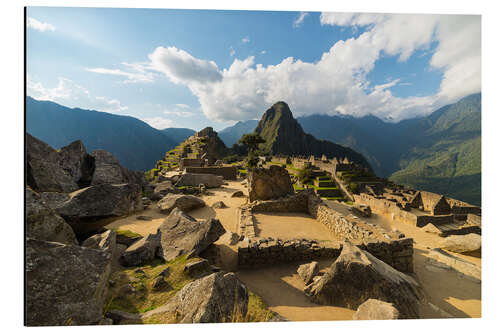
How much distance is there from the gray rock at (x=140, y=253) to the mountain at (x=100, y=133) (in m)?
150

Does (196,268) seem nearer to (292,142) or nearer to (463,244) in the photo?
(463,244)

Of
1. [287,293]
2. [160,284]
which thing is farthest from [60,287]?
[287,293]

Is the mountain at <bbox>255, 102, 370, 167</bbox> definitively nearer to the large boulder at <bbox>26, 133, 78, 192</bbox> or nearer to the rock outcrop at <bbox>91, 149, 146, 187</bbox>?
the rock outcrop at <bbox>91, 149, 146, 187</bbox>

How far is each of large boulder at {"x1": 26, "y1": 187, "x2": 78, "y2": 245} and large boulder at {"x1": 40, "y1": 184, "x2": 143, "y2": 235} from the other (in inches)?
38.2

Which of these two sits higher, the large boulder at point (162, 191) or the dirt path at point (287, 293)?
the large boulder at point (162, 191)

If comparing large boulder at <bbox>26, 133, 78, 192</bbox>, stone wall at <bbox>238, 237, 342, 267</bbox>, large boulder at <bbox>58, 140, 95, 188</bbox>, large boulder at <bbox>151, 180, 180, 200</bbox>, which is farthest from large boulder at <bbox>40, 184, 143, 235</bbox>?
large boulder at <bbox>151, 180, 180, 200</bbox>

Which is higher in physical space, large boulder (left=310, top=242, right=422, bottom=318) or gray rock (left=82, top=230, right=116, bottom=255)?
gray rock (left=82, top=230, right=116, bottom=255)

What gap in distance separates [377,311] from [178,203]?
9827 millimetres

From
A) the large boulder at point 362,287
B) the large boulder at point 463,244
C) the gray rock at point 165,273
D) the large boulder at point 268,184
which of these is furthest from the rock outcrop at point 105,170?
the large boulder at point 463,244

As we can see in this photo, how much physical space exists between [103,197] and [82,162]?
13.7 ft

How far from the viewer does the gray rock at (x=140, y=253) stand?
15.9 ft

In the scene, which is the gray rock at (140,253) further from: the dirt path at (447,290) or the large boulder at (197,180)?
the large boulder at (197,180)

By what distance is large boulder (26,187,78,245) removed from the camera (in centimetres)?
370

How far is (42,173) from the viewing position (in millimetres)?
5527
